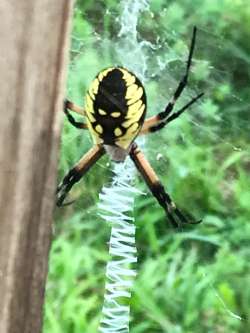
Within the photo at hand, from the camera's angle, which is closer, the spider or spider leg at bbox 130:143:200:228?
the spider

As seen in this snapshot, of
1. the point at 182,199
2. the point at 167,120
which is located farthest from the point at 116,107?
the point at 182,199

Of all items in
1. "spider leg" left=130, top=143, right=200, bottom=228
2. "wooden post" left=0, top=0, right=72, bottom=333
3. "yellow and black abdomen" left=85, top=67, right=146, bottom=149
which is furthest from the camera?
"spider leg" left=130, top=143, right=200, bottom=228

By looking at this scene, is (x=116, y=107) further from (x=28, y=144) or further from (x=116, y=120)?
(x=28, y=144)

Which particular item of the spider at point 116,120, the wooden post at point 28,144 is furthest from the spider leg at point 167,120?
the wooden post at point 28,144

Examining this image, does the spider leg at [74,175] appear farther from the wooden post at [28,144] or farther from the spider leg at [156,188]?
the wooden post at [28,144]

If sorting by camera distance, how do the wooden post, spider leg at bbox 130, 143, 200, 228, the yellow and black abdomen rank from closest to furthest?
the wooden post < the yellow and black abdomen < spider leg at bbox 130, 143, 200, 228

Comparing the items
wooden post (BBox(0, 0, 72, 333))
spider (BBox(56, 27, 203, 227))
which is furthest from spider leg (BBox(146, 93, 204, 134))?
wooden post (BBox(0, 0, 72, 333))

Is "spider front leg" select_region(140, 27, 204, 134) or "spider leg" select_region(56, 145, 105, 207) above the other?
"spider front leg" select_region(140, 27, 204, 134)

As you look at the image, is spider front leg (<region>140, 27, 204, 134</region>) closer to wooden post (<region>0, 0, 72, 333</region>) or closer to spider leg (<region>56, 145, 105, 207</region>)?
spider leg (<region>56, 145, 105, 207</region>)
